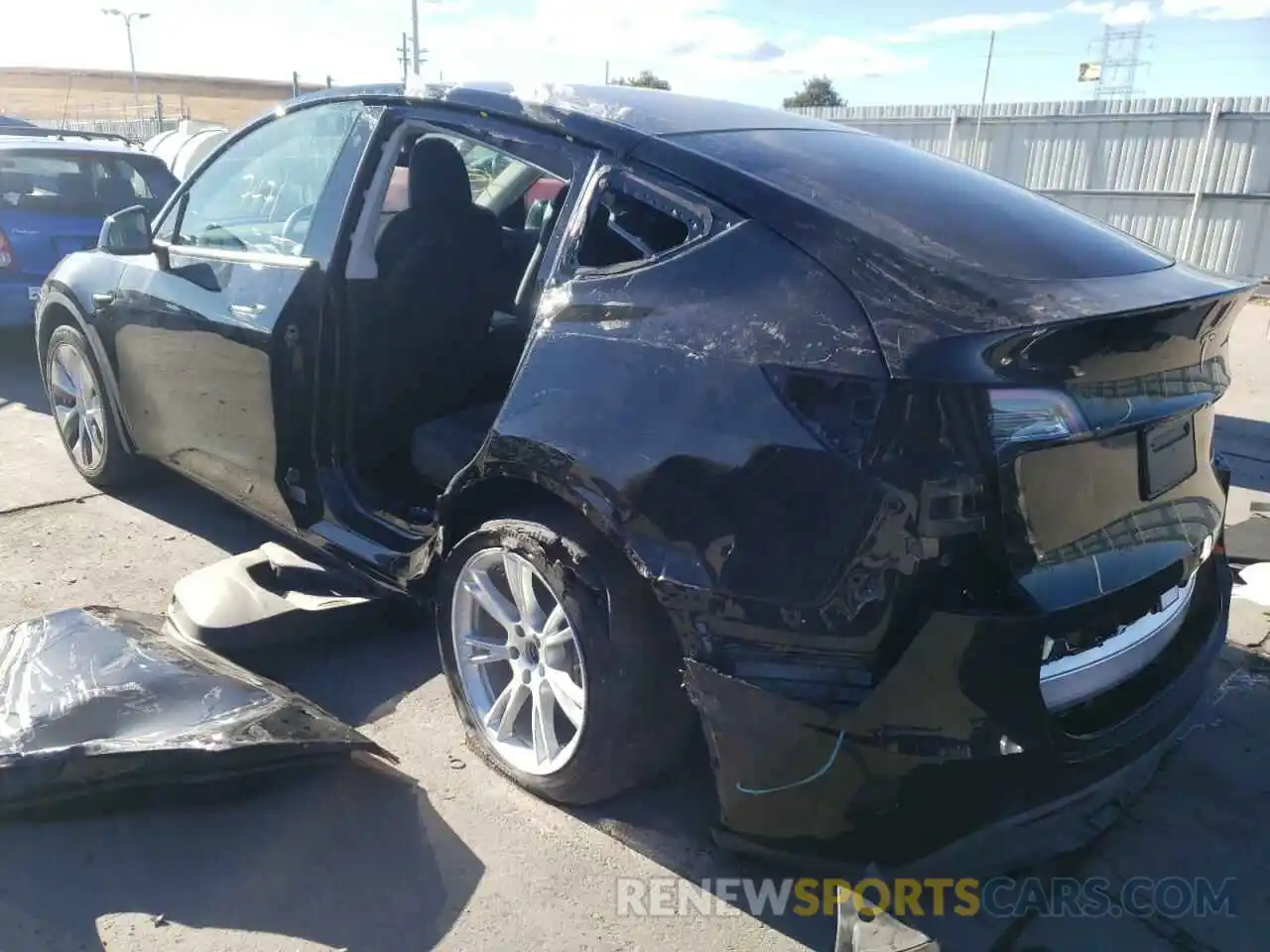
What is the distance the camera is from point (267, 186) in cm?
364


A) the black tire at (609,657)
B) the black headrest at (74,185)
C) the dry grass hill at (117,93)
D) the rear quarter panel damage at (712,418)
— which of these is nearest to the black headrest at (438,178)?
the rear quarter panel damage at (712,418)

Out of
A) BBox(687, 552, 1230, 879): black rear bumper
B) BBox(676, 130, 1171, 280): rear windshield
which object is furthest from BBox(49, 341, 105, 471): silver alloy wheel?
BBox(687, 552, 1230, 879): black rear bumper

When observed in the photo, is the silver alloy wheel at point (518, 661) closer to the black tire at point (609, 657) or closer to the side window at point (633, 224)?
the black tire at point (609, 657)

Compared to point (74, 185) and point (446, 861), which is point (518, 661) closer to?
point (446, 861)

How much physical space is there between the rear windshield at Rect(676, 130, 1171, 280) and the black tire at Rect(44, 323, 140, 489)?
3.13 m

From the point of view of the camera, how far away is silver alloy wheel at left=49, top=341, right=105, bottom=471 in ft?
14.7

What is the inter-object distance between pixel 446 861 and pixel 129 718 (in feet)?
2.95

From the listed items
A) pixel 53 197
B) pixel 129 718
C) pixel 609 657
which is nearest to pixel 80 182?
pixel 53 197

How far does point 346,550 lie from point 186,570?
1.20m

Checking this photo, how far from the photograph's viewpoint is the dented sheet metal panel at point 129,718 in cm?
235

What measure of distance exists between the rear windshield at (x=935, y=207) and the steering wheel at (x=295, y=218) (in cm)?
144

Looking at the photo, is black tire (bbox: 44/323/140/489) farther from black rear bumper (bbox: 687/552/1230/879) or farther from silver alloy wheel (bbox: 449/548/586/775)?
black rear bumper (bbox: 687/552/1230/879)

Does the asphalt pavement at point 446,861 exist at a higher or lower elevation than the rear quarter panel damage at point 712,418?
lower

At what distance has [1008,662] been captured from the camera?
6.11 feet
